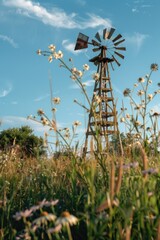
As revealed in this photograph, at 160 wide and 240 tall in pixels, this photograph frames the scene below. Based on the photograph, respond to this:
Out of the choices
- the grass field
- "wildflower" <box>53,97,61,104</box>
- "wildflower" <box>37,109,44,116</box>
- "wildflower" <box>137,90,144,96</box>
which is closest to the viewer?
the grass field

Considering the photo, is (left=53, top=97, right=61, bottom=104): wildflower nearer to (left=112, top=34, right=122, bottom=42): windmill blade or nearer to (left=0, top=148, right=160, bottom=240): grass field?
(left=0, top=148, right=160, bottom=240): grass field

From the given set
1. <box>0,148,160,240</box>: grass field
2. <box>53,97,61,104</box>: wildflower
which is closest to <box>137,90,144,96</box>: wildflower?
<box>53,97,61,104</box>: wildflower

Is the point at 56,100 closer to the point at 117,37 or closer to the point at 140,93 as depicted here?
the point at 140,93

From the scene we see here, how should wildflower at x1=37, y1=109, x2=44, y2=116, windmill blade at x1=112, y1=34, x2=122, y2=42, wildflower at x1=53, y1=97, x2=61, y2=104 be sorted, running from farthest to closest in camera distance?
windmill blade at x1=112, y1=34, x2=122, y2=42 → wildflower at x1=53, y1=97, x2=61, y2=104 → wildflower at x1=37, y1=109, x2=44, y2=116

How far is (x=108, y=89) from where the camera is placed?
100 ft

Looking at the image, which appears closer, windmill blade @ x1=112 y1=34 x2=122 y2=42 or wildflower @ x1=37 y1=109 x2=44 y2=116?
wildflower @ x1=37 y1=109 x2=44 y2=116

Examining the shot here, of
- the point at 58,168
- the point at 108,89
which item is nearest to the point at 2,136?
the point at 108,89

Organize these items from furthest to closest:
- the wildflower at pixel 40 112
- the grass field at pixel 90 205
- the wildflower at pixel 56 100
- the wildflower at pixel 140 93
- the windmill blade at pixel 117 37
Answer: the windmill blade at pixel 117 37 → the wildflower at pixel 140 93 → the wildflower at pixel 56 100 → the wildflower at pixel 40 112 → the grass field at pixel 90 205

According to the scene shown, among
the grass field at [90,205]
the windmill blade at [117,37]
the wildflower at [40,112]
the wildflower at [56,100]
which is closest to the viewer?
the grass field at [90,205]

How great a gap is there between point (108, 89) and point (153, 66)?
79.5ft

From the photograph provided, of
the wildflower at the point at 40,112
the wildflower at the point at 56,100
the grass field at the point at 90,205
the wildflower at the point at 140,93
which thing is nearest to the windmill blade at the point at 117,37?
the wildflower at the point at 140,93

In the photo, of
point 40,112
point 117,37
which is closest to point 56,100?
point 40,112

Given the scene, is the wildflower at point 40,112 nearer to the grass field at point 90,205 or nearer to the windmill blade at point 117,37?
the grass field at point 90,205

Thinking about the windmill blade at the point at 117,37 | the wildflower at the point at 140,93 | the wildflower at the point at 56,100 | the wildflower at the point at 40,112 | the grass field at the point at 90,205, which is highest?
the windmill blade at the point at 117,37
